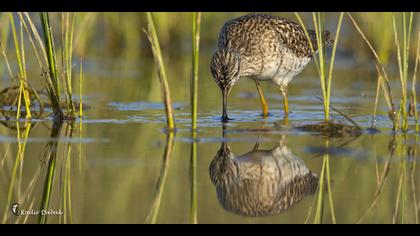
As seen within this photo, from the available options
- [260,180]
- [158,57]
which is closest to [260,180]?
[260,180]

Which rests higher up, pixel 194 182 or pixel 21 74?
pixel 21 74

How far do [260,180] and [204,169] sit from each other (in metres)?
0.50

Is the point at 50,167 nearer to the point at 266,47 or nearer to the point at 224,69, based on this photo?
the point at 224,69

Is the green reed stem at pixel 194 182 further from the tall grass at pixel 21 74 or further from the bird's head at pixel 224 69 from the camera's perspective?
the tall grass at pixel 21 74

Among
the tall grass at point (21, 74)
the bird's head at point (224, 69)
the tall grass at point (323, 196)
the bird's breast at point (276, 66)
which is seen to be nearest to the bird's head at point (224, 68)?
the bird's head at point (224, 69)

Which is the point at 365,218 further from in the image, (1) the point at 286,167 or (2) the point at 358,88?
(2) the point at 358,88

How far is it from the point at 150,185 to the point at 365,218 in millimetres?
1599

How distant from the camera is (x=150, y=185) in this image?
19.4 ft

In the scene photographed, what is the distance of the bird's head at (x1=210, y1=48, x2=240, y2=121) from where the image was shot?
27.8 ft

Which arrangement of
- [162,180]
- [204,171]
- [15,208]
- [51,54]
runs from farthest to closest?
[51,54] < [204,171] < [162,180] < [15,208]

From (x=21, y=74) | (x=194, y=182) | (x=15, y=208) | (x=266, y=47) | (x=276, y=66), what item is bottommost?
(x=15, y=208)

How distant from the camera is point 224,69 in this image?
848 centimetres
